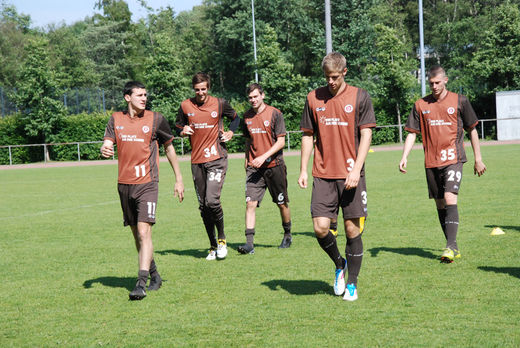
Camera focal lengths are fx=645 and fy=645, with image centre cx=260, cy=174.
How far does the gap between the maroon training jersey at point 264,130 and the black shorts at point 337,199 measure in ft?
10.1

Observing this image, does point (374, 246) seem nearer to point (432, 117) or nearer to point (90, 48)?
point (432, 117)

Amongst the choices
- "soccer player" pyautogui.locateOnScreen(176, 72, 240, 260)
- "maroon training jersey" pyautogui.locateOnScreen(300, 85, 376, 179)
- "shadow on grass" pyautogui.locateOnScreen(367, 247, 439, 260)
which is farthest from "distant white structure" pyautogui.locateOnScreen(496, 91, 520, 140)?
"maroon training jersey" pyautogui.locateOnScreen(300, 85, 376, 179)

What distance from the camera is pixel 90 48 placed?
7238 cm

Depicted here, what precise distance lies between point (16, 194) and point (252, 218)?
1221 centimetres

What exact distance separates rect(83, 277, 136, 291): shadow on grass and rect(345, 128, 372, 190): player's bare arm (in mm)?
2646

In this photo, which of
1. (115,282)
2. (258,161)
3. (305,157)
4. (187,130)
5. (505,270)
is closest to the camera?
(305,157)

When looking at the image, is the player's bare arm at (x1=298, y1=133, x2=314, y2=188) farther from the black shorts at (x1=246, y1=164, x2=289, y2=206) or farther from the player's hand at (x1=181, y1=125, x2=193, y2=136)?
the black shorts at (x1=246, y1=164, x2=289, y2=206)

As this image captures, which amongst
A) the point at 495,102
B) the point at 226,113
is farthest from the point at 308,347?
the point at 495,102

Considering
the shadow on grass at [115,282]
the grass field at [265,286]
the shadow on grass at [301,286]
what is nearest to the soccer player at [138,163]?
the shadow on grass at [115,282]

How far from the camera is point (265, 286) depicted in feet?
21.2

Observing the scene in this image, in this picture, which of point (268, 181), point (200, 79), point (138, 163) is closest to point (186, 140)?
point (268, 181)

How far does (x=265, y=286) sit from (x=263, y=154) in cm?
265

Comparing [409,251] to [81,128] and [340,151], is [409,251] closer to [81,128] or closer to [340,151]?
[340,151]

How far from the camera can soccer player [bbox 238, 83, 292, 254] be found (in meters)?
8.73
